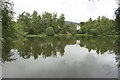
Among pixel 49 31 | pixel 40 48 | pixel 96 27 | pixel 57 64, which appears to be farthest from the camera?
pixel 96 27

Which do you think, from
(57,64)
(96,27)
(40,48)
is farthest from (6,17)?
(96,27)

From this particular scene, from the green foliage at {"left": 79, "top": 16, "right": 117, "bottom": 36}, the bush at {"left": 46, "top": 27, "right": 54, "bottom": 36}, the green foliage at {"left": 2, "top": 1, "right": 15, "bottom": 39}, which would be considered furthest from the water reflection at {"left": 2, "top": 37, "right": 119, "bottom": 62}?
the green foliage at {"left": 79, "top": 16, "right": 117, "bottom": 36}

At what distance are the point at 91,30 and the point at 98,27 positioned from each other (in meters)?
1.35

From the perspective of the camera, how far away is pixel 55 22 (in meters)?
42.1

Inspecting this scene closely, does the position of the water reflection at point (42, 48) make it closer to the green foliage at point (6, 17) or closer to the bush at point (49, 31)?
the green foliage at point (6, 17)

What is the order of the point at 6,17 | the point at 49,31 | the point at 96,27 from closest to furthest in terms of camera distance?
the point at 6,17, the point at 49,31, the point at 96,27

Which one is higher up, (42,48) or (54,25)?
(54,25)

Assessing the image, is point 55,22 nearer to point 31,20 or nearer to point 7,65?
point 31,20

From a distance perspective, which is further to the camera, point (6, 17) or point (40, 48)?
point (40, 48)

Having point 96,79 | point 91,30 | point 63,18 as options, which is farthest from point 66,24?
point 96,79

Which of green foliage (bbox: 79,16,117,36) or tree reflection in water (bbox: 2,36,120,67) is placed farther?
green foliage (bbox: 79,16,117,36)

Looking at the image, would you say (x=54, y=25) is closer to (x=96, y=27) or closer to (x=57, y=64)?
(x=96, y=27)

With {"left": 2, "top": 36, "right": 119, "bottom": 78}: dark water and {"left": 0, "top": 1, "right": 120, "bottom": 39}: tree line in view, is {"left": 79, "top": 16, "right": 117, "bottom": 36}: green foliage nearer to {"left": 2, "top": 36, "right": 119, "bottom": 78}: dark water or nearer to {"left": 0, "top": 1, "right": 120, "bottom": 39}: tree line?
{"left": 0, "top": 1, "right": 120, "bottom": 39}: tree line

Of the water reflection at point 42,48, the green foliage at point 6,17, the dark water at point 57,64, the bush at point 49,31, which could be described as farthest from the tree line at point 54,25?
the green foliage at point 6,17
